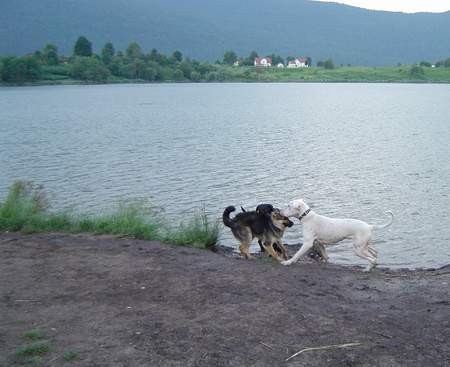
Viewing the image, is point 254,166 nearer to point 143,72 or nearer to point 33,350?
point 33,350

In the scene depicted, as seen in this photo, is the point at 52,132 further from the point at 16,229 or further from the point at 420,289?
the point at 420,289

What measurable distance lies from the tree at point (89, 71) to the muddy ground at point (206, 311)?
112 m

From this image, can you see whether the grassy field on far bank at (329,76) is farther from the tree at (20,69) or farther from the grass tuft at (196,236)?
the grass tuft at (196,236)

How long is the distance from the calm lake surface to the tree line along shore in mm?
64163

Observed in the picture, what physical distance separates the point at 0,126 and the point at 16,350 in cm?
3842

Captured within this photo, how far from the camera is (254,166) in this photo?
23.9 m

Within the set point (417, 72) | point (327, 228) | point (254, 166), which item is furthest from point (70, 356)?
point (417, 72)

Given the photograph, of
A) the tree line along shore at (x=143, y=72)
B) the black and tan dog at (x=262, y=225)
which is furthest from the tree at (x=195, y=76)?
the black and tan dog at (x=262, y=225)

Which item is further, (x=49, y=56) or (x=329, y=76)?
(x=329, y=76)

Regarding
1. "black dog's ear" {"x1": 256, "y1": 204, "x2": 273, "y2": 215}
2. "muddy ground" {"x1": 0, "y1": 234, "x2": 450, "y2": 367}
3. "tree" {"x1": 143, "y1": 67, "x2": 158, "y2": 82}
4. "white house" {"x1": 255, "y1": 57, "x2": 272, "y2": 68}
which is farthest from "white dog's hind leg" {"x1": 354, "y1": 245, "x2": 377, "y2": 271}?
"white house" {"x1": 255, "y1": 57, "x2": 272, "y2": 68}

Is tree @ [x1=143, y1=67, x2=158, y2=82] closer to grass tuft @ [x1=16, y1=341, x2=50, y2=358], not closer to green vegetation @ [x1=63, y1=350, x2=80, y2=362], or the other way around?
grass tuft @ [x1=16, y1=341, x2=50, y2=358]

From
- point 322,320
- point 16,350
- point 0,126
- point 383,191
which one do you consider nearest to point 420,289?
point 322,320

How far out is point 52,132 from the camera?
37.2m

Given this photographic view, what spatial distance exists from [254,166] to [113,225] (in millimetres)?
13537
